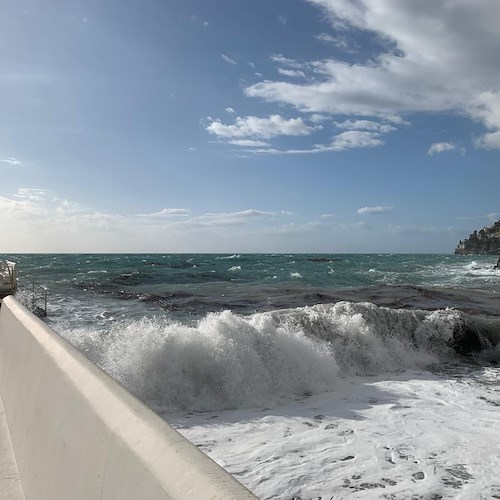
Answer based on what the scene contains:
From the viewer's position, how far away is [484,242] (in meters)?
132

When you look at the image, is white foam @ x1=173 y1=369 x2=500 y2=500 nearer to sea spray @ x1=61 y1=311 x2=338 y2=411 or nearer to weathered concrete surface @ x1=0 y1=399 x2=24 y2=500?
sea spray @ x1=61 y1=311 x2=338 y2=411

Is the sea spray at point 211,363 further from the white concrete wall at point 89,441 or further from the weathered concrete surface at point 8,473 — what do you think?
the white concrete wall at point 89,441

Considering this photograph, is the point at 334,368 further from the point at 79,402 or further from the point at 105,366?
the point at 79,402

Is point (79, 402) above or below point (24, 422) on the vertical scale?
above

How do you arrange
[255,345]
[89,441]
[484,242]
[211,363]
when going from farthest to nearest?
[484,242], [255,345], [211,363], [89,441]

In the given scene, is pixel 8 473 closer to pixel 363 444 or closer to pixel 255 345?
pixel 363 444

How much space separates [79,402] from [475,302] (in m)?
23.4

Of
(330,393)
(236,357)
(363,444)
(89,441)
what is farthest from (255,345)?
(89,441)

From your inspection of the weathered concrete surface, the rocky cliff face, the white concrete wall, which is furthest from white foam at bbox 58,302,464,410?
the rocky cliff face

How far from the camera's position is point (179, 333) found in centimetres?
874

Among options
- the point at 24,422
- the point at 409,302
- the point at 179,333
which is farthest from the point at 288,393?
the point at 409,302

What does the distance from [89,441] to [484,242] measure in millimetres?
147466

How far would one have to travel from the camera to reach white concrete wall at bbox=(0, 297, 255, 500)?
1.30 metres

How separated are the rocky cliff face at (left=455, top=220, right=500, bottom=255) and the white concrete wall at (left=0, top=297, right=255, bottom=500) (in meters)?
138
